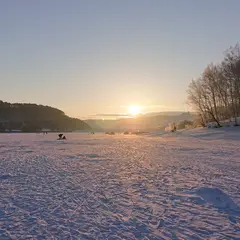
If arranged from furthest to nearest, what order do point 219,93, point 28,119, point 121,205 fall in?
point 28,119 < point 219,93 < point 121,205

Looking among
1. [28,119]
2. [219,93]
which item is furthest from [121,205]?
[28,119]

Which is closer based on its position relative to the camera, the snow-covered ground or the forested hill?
the snow-covered ground

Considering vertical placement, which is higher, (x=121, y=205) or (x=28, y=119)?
(x=28, y=119)

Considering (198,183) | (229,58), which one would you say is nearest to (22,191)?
(198,183)

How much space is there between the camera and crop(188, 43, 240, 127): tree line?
5222cm

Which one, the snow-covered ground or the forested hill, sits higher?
the forested hill

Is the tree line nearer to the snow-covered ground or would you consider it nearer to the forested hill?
the snow-covered ground

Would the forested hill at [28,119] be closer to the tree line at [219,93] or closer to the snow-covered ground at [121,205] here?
the tree line at [219,93]

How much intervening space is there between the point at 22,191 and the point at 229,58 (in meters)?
51.2

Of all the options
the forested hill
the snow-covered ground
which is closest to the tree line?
the snow-covered ground

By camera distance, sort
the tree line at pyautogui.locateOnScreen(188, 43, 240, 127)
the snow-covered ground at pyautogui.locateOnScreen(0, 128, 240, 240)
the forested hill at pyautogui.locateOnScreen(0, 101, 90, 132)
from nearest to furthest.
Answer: the snow-covered ground at pyautogui.locateOnScreen(0, 128, 240, 240)
the tree line at pyautogui.locateOnScreen(188, 43, 240, 127)
the forested hill at pyautogui.locateOnScreen(0, 101, 90, 132)

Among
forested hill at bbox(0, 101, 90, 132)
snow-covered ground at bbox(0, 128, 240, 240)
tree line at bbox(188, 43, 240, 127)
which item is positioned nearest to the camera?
snow-covered ground at bbox(0, 128, 240, 240)

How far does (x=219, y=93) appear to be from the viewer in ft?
191

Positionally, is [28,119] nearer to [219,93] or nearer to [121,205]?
[219,93]
